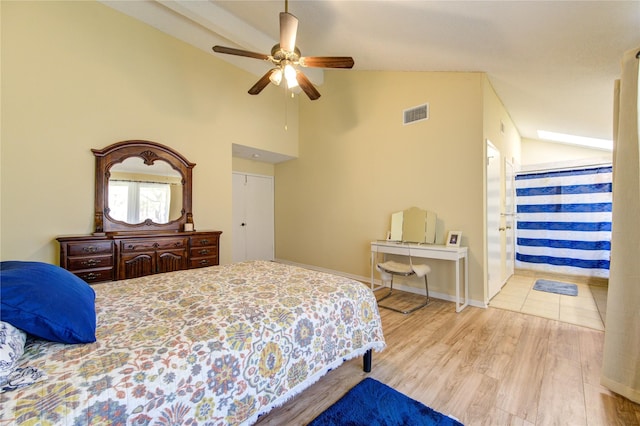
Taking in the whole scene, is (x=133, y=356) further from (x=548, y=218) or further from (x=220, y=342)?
(x=548, y=218)

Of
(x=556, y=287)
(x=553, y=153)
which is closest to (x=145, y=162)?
(x=556, y=287)

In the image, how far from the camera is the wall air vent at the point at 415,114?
11.6 feet

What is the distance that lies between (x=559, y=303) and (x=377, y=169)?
9.38 ft

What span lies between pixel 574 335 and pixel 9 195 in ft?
18.1

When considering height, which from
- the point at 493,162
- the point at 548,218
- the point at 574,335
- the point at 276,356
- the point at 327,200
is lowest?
the point at 574,335

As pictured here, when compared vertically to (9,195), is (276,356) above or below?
below

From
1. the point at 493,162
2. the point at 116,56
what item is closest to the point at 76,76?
the point at 116,56

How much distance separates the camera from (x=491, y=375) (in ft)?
6.05

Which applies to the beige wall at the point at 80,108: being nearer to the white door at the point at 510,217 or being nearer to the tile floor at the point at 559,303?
the tile floor at the point at 559,303

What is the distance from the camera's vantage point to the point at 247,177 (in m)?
5.38

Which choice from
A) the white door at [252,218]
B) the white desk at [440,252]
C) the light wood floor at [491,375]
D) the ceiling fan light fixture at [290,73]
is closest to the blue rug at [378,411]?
the light wood floor at [491,375]

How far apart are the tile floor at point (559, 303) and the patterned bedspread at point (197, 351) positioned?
2.40m

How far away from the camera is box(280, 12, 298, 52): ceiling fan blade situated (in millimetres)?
2061

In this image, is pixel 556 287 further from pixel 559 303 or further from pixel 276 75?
pixel 276 75
